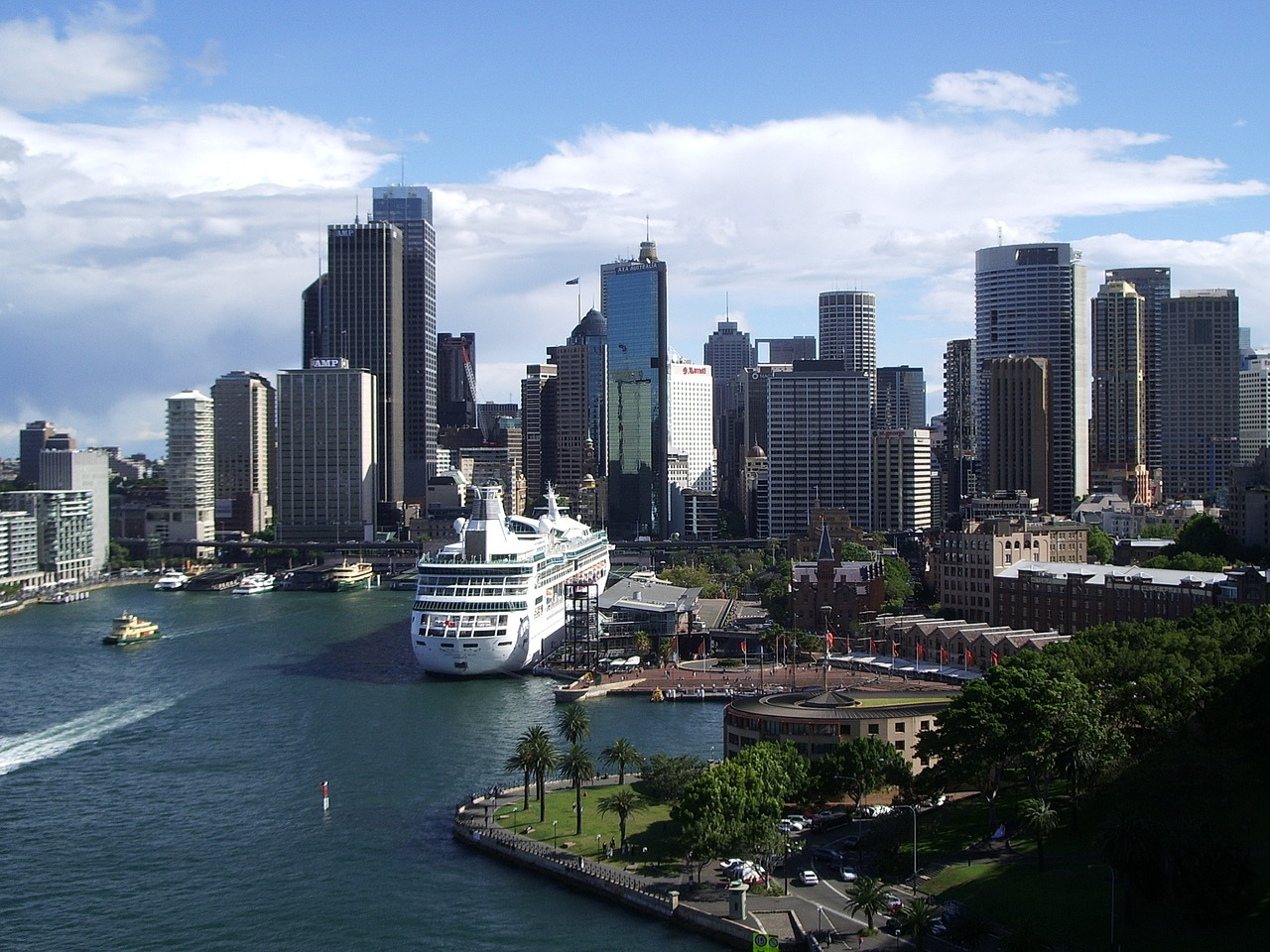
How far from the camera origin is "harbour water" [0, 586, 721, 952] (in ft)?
132

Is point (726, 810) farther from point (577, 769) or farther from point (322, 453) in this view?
point (322, 453)

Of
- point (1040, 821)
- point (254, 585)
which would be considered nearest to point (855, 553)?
point (254, 585)

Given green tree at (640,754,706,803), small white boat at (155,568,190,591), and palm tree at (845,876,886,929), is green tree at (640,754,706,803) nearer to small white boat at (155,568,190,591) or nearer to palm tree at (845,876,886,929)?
palm tree at (845,876,886,929)

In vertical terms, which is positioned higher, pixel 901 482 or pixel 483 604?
pixel 901 482

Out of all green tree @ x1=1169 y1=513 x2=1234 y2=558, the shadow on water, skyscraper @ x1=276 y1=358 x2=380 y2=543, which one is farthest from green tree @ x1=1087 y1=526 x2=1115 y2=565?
skyscraper @ x1=276 y1=358 x2=380 y2=543

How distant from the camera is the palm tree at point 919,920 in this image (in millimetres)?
35188

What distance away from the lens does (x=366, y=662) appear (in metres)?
86.5

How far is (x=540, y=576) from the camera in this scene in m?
88.8

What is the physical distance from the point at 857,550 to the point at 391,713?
56910 mm

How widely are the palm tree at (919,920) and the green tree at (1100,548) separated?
280ft

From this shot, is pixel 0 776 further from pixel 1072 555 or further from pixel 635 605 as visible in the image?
pixel 1072 555

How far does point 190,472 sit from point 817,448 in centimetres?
8453

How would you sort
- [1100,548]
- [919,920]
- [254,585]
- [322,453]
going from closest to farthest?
[919,920], [1100,548], [254,585], [322,453]

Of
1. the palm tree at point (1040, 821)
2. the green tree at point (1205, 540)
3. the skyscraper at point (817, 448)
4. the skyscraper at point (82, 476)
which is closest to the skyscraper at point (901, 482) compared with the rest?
the skyscraper at point (817, 448)
